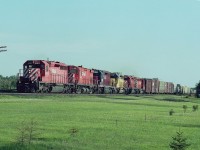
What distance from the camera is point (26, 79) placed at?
4716cm

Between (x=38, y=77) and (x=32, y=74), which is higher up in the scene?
(x=32, y=74)

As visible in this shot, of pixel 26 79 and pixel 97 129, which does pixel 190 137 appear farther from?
pixel 26 79

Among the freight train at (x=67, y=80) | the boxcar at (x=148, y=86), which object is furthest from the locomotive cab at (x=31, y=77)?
the boxcar at (x=148, y=86)

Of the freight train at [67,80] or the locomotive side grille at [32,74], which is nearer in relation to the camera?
the locomotive side grille at [32,74]

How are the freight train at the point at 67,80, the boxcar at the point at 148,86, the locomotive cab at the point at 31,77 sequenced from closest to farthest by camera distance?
1. the locomotive cab at the point at 31,77
2. the freight train at the point at 67,80
3. the boxcar at the point at 148,86

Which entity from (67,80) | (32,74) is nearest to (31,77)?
(32,74)

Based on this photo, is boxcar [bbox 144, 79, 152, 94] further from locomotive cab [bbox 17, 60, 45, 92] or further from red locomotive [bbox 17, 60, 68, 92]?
locomotive cab [bbox 17, 60, 45, 92]

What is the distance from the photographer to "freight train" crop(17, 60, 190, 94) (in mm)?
47625

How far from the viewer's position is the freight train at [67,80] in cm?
4762

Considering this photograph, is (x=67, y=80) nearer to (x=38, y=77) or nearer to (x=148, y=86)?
(x=38, y=77)

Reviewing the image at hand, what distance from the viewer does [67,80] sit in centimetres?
5556

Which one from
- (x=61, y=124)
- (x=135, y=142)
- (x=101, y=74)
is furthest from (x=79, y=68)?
(x=135, y=142)

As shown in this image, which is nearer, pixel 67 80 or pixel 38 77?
pixel 38 77

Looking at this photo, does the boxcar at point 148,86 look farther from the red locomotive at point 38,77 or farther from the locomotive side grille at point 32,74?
the locomotive side grille at point 32,74
